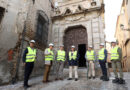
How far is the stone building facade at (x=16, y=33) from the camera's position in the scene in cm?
435

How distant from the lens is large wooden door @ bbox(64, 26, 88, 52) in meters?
7.54

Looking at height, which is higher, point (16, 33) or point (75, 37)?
point (75, 37)

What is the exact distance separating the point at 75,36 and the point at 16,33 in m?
4.51

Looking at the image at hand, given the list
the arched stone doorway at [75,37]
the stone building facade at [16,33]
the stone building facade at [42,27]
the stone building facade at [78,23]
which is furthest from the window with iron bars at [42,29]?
the arched stone doorway at [75,37]

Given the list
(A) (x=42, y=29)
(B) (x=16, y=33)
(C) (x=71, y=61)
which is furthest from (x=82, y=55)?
(B) (x=16, y=33)

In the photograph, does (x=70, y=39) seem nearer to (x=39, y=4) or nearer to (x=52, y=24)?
(x=52, y=24)

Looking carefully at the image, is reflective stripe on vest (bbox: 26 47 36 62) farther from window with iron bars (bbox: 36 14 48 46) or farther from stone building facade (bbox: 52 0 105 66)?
stone building facade (bbox: 52 0 105 66)

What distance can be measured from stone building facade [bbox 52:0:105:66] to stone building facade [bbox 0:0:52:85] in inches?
80.0

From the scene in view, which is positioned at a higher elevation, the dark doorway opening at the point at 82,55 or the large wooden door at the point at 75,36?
the large wooden door at the point at 75,36

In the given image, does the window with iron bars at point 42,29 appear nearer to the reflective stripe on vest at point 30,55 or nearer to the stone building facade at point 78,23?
the stone building facade at point 78,23

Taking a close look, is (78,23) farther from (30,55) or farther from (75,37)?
(30,55)

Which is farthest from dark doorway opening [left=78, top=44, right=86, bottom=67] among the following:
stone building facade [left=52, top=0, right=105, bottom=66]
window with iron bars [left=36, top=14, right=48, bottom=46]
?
window with iron bars [left=36, top=14, right=48, bottom=46]

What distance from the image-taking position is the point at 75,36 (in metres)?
7.87

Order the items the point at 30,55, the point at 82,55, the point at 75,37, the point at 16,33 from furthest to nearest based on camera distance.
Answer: the point at 82,55 < the point at 75,37 < the point at 16,33 < the point at 30,55
